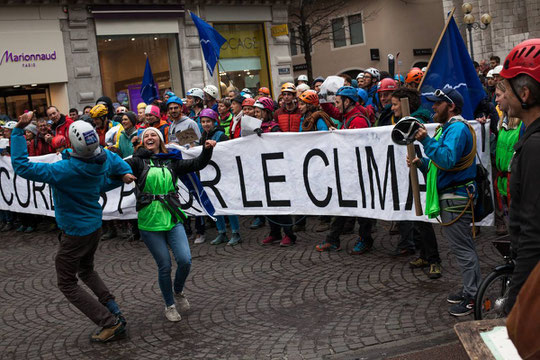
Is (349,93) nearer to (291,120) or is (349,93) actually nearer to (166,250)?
(291,120)

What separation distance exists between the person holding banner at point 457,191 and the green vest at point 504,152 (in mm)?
954

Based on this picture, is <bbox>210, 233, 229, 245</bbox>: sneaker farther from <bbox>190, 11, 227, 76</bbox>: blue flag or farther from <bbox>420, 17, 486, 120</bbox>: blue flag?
<bbox>190, 11, 227, 76</bbox>: blue flag

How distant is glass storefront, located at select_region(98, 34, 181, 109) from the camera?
20891mm

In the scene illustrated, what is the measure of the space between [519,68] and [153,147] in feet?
14.1

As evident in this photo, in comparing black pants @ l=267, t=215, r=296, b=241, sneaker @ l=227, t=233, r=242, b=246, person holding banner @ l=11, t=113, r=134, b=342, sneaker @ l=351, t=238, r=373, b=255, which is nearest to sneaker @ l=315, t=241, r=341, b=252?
sneaker @ l=351, t=238, r=373, b=255

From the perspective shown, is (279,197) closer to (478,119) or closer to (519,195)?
(478,119)

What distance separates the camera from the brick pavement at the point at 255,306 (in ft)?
19.0

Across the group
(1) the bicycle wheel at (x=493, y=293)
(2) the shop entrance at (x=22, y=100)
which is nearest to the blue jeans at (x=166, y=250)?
(1) the bicycle wheel at (x=493, y=293)

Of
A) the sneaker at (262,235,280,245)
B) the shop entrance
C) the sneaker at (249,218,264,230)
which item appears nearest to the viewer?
the sneaker at (262,235,280,245)

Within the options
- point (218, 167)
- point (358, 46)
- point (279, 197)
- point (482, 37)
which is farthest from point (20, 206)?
point (358, 46)

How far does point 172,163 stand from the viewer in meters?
6.75

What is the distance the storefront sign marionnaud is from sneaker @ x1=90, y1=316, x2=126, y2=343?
14.6 m

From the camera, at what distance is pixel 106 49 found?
20.9 m

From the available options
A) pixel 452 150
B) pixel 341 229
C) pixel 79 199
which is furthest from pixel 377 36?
pixel 79 199
